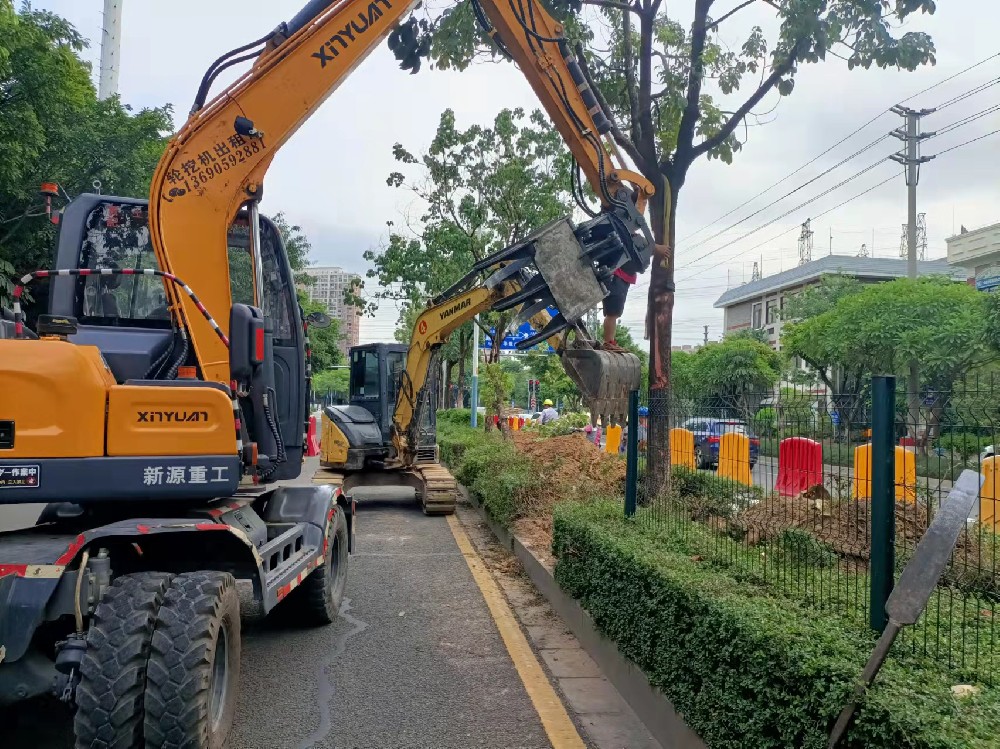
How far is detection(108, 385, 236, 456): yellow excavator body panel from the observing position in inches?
162

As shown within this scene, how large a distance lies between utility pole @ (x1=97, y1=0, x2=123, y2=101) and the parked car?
1526 cm

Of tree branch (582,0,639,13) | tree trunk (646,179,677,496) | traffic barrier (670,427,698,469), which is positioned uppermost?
tree branch (582,0,639,13)

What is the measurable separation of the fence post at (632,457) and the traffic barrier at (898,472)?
258 cm

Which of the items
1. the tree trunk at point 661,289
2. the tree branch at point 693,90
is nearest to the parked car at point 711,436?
the tree trunk at point 661,289

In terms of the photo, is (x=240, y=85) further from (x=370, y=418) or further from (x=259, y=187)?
(x=370, y=418)

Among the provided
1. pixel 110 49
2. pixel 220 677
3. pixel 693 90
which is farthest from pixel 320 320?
pixel 110 49

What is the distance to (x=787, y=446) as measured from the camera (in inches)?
194

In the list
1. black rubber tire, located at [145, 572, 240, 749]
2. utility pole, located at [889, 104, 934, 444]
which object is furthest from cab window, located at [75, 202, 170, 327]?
utility pole, located at [889, 104, 934, 444]

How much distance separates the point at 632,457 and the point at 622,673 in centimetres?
219

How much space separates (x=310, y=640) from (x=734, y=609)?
11.9ft

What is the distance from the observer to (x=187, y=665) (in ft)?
11.6

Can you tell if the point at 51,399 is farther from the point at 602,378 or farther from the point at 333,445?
the point at 333,445

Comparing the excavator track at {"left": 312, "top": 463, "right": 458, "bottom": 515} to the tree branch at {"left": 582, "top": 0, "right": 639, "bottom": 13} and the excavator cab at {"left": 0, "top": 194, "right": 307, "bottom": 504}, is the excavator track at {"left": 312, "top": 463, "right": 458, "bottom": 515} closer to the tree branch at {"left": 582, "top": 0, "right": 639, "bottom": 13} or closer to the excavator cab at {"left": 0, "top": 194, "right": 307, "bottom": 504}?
the excavator cab at {"left": 0, "top": 194, "right": 307, "bottom": 504}

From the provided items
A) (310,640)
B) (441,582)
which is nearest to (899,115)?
(441,582)
